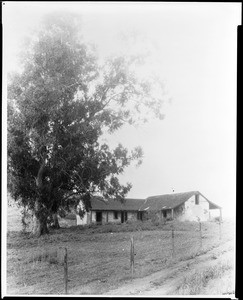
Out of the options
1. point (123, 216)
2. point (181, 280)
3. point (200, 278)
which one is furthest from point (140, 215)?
point (200, 278)

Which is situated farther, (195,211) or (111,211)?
(195,211)

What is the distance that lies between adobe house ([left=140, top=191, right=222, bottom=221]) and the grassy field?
0.26 metres

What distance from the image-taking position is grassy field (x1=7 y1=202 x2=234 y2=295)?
34.5 feet

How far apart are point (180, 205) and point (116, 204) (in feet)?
4.62

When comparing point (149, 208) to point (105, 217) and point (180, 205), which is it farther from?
point (105, 217)

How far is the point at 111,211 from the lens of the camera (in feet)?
36.1

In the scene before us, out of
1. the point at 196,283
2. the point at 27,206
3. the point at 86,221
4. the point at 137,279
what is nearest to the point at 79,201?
the point at 86,221

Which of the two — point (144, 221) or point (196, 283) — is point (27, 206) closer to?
point (144, 221)

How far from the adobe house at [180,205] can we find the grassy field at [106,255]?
26cm

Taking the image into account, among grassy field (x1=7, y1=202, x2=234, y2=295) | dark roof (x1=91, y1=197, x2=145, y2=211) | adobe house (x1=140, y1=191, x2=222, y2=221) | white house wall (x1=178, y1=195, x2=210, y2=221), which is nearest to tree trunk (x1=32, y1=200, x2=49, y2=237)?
grassy field (x1=7, y1=202, x2=234, y2=295)

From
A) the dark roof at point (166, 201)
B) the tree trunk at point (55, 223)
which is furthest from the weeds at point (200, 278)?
the tree trunk at point (55, 223)

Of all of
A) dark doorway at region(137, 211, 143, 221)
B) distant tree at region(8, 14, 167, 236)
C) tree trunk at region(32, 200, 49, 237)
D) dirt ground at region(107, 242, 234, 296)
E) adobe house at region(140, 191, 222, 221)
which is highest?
distant tree at region(8, 14, 167, 236)

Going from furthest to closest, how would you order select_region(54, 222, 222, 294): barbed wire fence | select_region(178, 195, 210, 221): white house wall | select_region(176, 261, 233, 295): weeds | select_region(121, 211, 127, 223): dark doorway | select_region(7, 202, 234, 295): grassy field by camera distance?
1. select_region(178, 195, 210, 221): white house wall
2. select_region(121, 211, 127, 223): dark doorway
3. select_region(54, 222, 222, 294): barbed wire fence
4. select_region(7, 202, 234, 295): grassy field
5. select_region(176, 261, 233, 295): weeds

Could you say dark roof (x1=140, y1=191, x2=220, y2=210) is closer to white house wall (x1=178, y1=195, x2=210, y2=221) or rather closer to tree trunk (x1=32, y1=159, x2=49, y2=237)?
white house wall (x1=178, y1=195, x2=210, y2=221)
